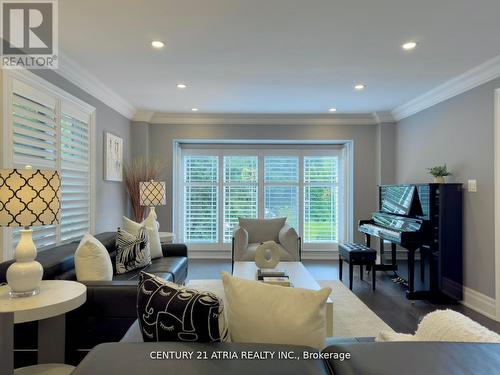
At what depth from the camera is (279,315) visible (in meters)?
1.18

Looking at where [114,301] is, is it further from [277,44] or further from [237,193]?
[237,193]

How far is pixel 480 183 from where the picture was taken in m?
3.51

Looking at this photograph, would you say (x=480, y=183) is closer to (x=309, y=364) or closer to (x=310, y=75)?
(x=310, y=75)

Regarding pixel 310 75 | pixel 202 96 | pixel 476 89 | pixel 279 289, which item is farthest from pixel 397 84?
pixel 279 289

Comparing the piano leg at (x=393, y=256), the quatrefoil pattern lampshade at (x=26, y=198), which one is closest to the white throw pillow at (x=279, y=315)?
the quatrefoil pattern lampshade at (x=26, y=198)

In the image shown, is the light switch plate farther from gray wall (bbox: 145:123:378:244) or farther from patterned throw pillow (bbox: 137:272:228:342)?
patterned throw pillow (bbox: 137:272:228:342)

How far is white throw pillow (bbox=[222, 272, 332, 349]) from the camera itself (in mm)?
1177

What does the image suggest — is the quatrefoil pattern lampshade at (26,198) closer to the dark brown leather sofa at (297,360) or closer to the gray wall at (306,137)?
the dark brown leather sofa at (297,360)

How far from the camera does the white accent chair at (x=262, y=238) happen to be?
14.4ft

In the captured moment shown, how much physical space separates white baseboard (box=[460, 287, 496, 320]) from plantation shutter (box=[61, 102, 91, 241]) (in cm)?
447

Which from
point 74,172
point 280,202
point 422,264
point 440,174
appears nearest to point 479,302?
point 422,264

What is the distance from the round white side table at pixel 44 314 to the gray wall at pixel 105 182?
2244mm

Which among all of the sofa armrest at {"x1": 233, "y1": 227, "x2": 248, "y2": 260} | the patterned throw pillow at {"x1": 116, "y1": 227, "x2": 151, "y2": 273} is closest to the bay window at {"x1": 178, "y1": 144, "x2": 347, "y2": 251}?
the sofa armrest at {"x1": 233, "y1": 227, "x2": 248, "y2": 260}

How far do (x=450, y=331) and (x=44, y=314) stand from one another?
1.90 m
